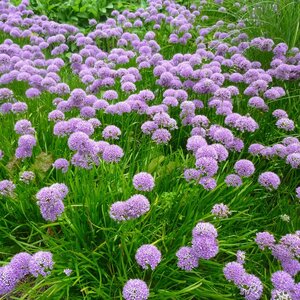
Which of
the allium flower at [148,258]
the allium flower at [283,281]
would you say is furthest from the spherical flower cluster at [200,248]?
the allium flower at [283,281]

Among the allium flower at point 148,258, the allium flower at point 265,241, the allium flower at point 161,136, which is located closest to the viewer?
the allium flower at point 148,258

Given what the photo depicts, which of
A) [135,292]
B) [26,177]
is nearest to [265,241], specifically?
[135,292]

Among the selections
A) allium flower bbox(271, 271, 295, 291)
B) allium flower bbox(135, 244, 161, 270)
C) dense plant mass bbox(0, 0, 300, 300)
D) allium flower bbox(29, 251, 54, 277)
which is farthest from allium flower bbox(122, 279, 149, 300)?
allium flower bbox(271, 271, 295, 291)

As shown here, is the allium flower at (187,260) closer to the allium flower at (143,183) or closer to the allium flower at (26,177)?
the allium flower at (143,183)

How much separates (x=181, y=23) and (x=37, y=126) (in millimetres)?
3314

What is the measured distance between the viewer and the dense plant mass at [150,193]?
200 cm

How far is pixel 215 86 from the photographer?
3.46m

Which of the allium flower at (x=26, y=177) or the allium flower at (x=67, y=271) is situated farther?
the allium flower at (x=26, y=177)

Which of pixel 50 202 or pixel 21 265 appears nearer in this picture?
pixel 21 265

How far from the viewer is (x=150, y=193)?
8.32 ft

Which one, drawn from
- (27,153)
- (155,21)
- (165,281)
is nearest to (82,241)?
(165,281)

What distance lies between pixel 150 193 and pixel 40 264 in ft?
3.04

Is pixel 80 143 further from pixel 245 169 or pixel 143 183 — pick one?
pixel 245 169

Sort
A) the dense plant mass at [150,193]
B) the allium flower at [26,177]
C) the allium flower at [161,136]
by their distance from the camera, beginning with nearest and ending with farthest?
the dense plant mass at [150,193]
the allium flower at [26,177]
the allium flower at [161,136]
